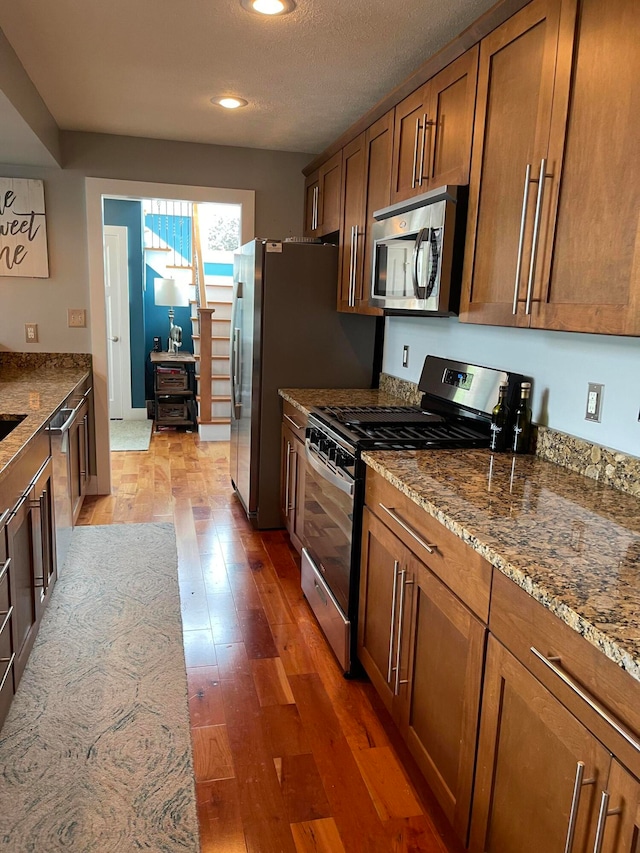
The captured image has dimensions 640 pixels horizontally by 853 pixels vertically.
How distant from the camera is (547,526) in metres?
1.47

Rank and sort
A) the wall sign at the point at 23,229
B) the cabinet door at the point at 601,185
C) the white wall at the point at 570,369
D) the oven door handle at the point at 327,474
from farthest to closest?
the wall sign at the point at 23,229 → the oven door handle at the point at 327,474 → the white wall at the point at 570,369 → the cabinet door at the point at 601,185

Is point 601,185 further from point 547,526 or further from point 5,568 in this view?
point 5,568

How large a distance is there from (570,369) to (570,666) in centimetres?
120

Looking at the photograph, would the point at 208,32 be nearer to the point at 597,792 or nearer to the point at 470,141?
the point at 470,141

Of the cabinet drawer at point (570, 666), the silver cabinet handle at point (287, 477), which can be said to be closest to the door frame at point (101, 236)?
the silver cabinet handle at point (287, 477)

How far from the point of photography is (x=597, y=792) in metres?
1.01

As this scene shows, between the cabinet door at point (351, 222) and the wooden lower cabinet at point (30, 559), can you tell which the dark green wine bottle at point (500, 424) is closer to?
the cabinet door at point (351, 222)

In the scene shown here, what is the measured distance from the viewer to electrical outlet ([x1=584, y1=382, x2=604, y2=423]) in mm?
1909

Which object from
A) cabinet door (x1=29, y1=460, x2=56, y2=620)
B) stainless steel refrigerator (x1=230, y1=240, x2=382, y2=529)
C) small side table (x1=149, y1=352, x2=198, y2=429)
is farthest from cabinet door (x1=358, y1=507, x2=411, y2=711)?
small side table (x1=149, y1=352, x2=198, y2=429)

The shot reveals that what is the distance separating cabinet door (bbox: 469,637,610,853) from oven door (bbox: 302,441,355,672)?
976mm

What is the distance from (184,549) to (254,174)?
2.54m

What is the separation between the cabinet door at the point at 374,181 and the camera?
9.09ft

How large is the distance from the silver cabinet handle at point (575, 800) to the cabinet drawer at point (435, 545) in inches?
14.7

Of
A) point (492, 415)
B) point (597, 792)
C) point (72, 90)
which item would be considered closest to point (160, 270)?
point (72, 90)
